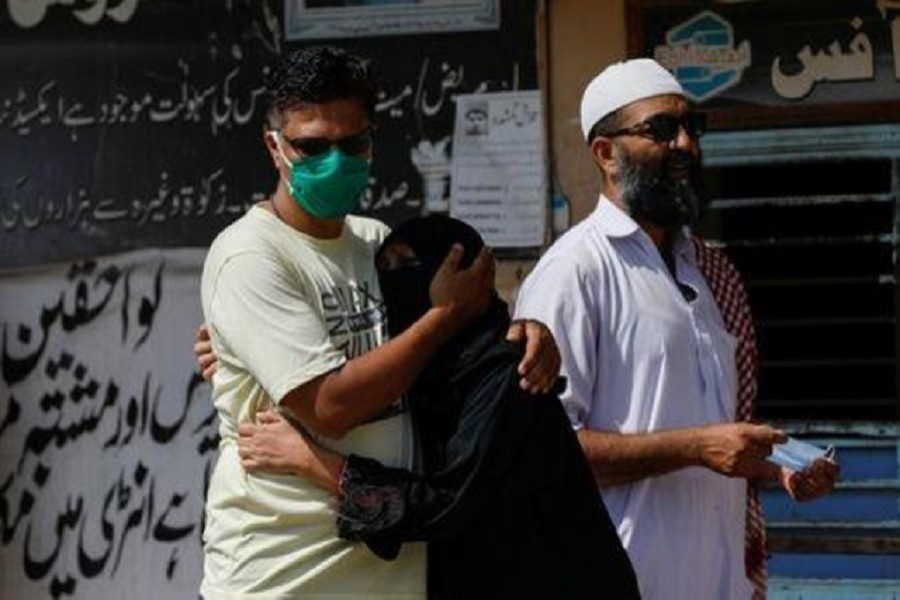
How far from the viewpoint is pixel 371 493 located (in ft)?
9.23

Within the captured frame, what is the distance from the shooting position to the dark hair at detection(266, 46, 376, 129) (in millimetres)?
2887

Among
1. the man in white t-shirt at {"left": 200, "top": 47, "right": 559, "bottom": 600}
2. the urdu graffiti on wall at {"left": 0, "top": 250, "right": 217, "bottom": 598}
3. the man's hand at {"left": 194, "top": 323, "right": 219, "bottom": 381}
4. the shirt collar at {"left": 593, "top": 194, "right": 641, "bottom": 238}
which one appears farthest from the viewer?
the urdu graffiti on wall at {"left": 0, "top": 250, "right": 217, "bottom": 598}

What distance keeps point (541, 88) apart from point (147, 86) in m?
1.31

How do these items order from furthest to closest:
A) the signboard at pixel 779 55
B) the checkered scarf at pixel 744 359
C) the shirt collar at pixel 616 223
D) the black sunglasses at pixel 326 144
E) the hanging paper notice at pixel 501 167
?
1. the hanging paper notice at pixel 501 167
2. the signboard at pixel 779 55
3. the checkered scarf at pixel 744 359
4. the shirt collar at pixel 616 223
5. the black sunglasses at pixel 326 144

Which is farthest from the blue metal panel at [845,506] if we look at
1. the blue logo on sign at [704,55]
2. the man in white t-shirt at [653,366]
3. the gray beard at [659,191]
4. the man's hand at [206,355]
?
the man's hand at [206,355]

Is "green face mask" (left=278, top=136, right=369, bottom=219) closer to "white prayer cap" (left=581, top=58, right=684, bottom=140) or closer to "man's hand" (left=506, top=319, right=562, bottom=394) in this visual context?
"man's hand" (left=506, top=319, right=562, bottom=394)

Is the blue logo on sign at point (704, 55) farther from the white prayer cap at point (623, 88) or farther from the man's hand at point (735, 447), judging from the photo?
the man's hand at point (735, 447)

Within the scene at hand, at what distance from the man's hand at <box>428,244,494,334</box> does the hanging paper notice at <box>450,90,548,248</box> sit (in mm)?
3015

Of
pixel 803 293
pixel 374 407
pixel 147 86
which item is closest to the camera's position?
pixel 374 407

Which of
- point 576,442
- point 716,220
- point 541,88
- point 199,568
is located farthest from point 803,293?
point 576,442

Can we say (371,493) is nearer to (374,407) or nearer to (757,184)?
(374,407)

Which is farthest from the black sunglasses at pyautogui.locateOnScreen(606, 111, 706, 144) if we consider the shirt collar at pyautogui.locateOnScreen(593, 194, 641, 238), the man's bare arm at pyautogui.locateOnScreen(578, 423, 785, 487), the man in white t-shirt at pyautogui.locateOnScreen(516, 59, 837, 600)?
the man's bare arm at pyautogui.locateOnScreen(578, 423, 785, 487)

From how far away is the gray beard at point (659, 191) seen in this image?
353cm

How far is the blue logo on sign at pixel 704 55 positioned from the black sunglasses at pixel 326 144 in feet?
9.78
